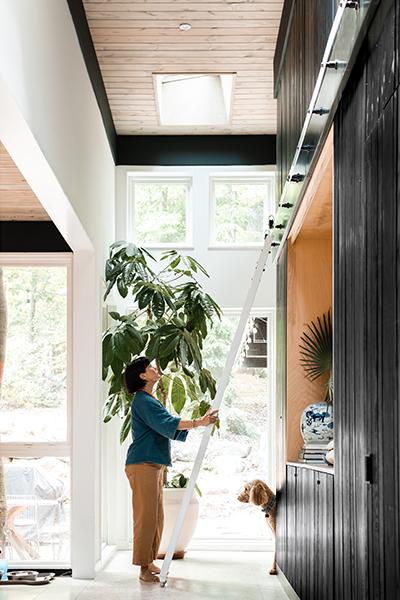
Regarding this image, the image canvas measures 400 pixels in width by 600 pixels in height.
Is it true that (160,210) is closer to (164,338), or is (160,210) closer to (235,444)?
(164,338)

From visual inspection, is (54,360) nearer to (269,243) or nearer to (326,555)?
(269,243)

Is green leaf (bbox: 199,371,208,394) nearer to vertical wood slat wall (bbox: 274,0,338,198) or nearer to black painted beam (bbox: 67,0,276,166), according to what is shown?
vertical wood slat wall (bbox: 274,0,338,198)

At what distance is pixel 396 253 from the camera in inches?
99.6

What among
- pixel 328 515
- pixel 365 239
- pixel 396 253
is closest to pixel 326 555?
pixel 328 515

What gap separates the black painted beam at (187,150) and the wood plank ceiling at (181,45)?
595 mm

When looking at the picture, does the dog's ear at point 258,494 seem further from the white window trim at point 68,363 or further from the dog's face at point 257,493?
the white window trim at point 68,363

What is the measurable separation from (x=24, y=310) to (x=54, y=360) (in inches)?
17.1

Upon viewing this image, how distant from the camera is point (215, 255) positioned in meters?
8.27

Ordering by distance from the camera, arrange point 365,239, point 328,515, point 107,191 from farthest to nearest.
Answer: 1. point 107,191
2. point 328,515
3. point 365,239

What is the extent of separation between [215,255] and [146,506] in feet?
8.21

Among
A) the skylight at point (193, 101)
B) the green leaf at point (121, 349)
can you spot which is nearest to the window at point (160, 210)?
the skylight at point (193, 101)

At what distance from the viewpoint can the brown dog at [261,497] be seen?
6480 mm

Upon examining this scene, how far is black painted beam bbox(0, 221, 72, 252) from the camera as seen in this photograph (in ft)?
23.7

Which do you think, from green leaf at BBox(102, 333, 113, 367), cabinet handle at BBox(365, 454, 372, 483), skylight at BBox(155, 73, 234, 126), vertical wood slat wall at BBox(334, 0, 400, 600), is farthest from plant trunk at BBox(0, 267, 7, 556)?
cabinet handle at BBox(365, 454, 372, 483)
